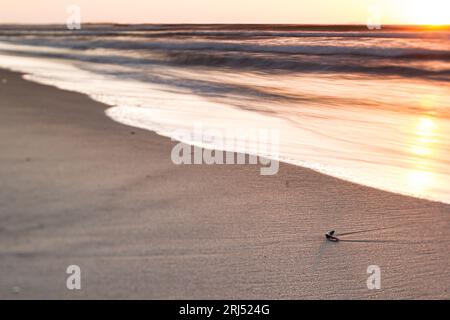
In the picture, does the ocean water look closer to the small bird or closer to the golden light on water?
the golden light on water

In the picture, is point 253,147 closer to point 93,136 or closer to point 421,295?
point 93,136

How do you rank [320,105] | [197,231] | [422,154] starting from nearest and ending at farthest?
[197,231] < [422,154] < [320,105]

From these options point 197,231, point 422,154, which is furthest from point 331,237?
point 422,154

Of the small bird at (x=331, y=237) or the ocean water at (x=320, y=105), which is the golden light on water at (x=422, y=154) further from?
the small bird at (x=331, y=237)

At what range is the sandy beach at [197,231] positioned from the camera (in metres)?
2.05

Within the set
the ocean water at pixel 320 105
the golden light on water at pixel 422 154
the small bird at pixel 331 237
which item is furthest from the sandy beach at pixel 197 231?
the ocean water at pixel 320 105

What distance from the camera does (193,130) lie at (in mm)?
4621

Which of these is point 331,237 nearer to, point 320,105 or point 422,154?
point 422,154

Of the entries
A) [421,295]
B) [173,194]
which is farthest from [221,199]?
[421,295]

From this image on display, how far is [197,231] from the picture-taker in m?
2.46

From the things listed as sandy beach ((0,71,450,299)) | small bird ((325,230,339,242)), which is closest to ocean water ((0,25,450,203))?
sandy beach ((0,71,450,299))

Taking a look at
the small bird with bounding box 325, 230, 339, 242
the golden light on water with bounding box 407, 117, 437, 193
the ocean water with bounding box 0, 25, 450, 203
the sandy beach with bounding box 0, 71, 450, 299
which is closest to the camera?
the sandy beach with bounding box 0, 71, 450, 299

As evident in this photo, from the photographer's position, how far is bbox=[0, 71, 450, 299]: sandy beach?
205 cm

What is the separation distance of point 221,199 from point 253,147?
1.28m
